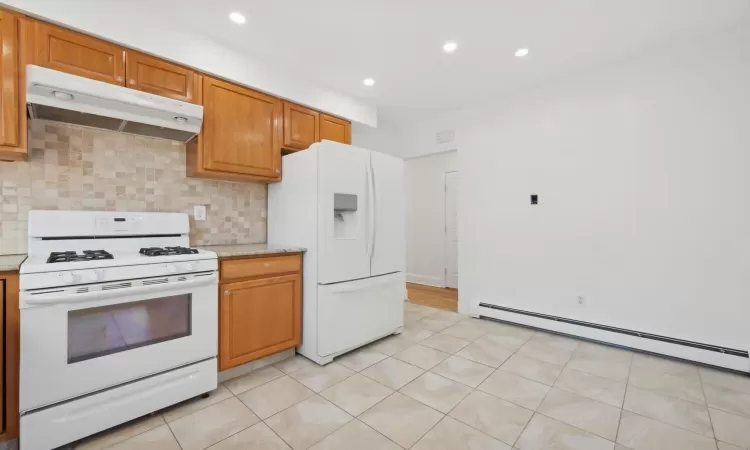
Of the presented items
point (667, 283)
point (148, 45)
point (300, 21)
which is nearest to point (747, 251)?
point (667, 283)

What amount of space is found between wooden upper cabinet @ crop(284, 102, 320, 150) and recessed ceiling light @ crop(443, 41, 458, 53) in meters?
1.29

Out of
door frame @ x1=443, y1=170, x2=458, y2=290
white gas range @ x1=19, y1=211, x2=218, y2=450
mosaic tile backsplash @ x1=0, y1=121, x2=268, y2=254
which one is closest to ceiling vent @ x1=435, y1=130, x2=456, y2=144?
door frame @ x1=443, y1=170, x2=458, y2=290

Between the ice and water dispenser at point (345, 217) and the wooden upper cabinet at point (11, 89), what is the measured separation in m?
1.84

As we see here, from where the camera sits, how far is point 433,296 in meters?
4.75

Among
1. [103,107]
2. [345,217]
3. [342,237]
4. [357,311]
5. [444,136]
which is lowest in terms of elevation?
[357,311]

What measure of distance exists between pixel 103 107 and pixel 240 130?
0.85 metres

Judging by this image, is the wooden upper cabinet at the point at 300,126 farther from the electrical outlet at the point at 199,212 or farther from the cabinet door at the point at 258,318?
the cabinet door at the point at 258,318

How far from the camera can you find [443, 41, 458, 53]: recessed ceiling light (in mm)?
2396

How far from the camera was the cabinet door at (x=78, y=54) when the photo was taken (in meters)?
1.74

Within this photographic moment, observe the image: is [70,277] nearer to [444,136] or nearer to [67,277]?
[67,277]

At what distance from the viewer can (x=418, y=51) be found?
8.27 feet

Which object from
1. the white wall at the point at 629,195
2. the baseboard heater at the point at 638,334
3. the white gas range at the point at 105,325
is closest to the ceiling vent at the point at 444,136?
the white wall at the point at 629,195

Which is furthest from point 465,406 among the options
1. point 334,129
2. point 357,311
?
point 334,129

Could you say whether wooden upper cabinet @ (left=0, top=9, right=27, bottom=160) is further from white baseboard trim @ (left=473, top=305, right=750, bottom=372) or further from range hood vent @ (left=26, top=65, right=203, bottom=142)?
white baseboard trim @ (left=473, top=305, right=750, bottom=372)
